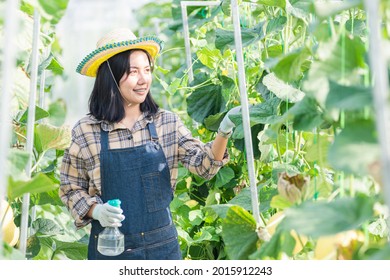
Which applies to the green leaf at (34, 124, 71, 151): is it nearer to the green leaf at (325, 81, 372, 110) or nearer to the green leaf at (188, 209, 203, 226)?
the green leaf at (188, 209, 203, 226)

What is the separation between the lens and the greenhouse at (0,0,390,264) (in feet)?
3.14

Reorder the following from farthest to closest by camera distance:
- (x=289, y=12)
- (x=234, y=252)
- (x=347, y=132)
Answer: (x=289, y=12) → (x=234, y=252) → (x=347, y=132)

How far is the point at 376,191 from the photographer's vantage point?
120cm

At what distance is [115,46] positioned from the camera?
1896 millimetres

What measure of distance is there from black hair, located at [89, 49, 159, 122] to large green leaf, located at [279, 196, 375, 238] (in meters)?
0.98

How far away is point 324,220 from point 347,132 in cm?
12

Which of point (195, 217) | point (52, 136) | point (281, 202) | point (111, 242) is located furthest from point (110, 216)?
point (195, 217)

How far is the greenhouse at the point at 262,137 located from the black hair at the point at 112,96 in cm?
4

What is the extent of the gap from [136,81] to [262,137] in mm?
344

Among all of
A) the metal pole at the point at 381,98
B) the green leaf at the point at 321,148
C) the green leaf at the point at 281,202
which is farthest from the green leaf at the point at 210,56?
the metal pole at the point at 381,98

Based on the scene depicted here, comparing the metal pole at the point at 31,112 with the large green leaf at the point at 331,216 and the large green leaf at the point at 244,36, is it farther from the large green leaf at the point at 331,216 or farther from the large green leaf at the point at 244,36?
the large green leaf at the point at 331,216

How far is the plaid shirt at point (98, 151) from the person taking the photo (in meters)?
1.90

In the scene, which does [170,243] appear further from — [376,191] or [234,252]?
[376,191]
